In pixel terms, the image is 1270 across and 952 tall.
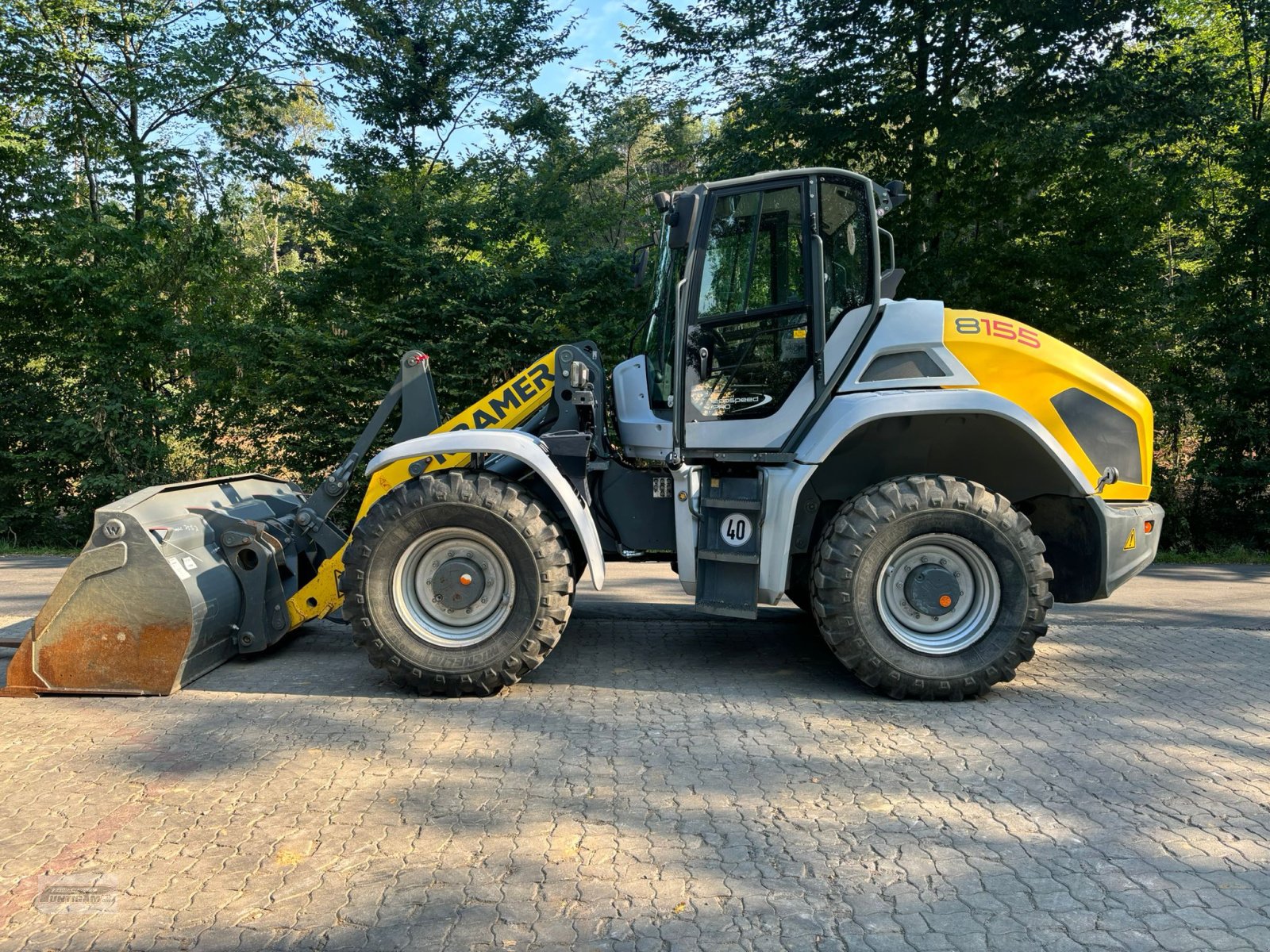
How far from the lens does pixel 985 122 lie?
11.1m

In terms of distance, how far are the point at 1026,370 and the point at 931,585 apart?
1.32m

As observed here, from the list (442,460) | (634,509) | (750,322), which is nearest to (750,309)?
(750,322)

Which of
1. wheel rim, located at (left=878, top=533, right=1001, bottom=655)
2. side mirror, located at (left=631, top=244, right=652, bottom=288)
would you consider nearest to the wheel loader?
wheel rim, located at (left=878, top=533, right=1001, bottom=655)

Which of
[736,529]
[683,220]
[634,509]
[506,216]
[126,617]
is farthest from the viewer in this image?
[506,216]

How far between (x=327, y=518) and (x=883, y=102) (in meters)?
9.15

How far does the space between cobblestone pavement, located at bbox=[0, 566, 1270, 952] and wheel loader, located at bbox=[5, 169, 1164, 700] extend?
36cm

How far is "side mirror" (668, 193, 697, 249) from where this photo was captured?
17.2 ft

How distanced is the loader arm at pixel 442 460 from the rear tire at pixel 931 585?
2038 millimetres

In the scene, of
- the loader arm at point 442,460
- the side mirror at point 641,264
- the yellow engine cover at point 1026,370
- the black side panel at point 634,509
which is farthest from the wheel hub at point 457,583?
the yellow engine cover at point 1026,370

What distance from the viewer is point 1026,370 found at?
17.1 ft

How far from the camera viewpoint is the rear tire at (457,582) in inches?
200

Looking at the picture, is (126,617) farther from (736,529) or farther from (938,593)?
(938,593)

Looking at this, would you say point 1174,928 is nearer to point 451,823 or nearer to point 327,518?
point 451,823

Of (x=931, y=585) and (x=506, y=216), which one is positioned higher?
(x=506, y=216)
